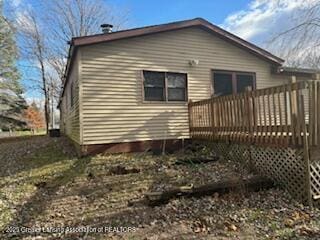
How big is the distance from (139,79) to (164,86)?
0.99 meters

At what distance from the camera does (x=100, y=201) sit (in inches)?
234

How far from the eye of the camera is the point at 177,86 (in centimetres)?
1099

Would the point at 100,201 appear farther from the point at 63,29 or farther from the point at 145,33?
the point at 63,29

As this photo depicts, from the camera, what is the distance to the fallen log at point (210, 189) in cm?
574

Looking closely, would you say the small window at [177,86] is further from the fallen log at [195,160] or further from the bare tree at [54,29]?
the bare tree at [54,29]

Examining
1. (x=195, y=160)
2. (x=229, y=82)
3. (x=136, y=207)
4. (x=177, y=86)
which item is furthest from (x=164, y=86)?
(x=136, y=207)

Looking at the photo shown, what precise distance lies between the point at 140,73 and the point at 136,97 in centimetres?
84

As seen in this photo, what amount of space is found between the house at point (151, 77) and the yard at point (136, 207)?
1686 millimetres

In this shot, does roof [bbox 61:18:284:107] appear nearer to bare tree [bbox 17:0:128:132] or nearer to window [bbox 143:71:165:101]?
window [bbox 143:71:165:101]

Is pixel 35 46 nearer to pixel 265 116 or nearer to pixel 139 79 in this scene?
pixel 139 79

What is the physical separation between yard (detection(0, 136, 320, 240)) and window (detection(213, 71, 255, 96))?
4.16 m

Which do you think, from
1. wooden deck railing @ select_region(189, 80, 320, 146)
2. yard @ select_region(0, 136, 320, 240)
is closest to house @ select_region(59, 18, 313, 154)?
wooden deck railing @ select_region(189, 80, 320, 146)

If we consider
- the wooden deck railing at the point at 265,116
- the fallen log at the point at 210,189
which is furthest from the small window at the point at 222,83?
the fallen log at the point at 210,189

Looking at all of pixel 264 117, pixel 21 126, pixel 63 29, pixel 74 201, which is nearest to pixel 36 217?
pixel 74 201
